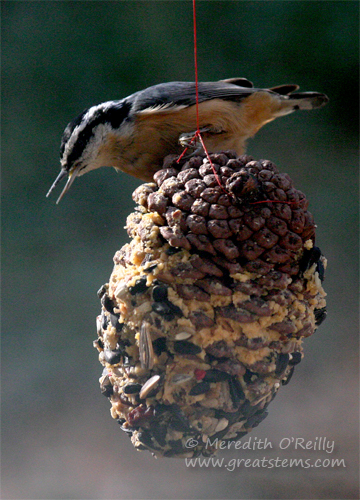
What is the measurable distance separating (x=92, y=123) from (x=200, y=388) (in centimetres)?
73

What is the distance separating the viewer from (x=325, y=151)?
2662 mm

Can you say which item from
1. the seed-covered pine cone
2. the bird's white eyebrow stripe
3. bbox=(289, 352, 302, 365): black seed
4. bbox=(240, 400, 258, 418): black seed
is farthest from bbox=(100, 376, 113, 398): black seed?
the bird's white eyebrow stripe

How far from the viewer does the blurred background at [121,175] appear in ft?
7.78

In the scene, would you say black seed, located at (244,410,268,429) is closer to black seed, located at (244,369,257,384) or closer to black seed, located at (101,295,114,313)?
black seed, located at (244,369,257,384)

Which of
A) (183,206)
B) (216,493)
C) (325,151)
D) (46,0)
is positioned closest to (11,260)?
(46,0)

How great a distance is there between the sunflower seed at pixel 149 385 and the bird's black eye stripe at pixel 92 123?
2.03ft

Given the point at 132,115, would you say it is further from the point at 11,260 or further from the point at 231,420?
the point at 11,260

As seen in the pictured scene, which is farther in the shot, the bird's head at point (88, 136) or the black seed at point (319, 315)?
the bird's head at point (88, 136)

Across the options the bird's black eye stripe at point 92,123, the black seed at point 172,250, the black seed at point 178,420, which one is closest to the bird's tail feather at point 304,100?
the bird's black eye stripe at point 92,123

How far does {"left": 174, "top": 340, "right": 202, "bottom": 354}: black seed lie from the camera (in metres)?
0.96

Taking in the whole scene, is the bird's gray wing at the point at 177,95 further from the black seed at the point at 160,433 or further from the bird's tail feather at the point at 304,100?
the black seed at the point at 160,433

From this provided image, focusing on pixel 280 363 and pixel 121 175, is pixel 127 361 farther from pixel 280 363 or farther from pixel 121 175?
pixel 121 175

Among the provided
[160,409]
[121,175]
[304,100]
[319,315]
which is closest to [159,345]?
[160,409]

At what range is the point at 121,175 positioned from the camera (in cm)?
262
